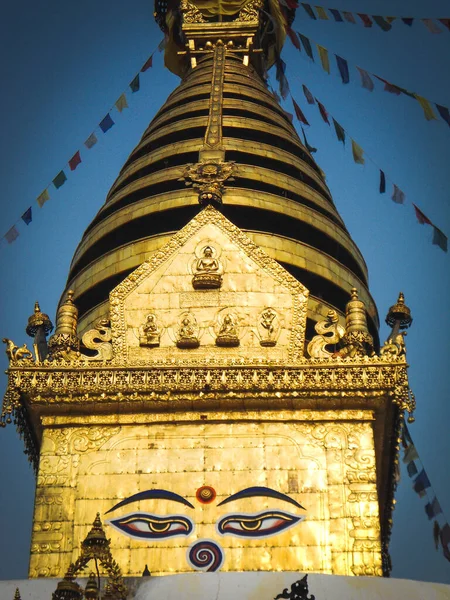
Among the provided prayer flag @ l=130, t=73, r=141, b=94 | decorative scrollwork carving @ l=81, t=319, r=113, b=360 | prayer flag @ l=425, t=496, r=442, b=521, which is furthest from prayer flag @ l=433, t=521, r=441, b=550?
prayer flag @ l=130, t=73, r=141, b=94

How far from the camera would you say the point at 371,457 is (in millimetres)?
18375

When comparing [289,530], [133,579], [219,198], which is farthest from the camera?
[219,198]

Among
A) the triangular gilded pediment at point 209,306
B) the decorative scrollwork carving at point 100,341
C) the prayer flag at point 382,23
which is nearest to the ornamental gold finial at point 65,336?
the decorative scrollwork carving at point 100,341

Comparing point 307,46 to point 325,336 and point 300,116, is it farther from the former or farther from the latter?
point 325,336

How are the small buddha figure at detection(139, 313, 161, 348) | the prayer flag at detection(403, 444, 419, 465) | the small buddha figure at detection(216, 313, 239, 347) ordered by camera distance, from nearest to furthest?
the small buddha figure at detection(216, 313, 239, 347), the small buddha figure at detection(139, 313, 161, 348), the prayer flag at detection(403, 444, 419, 465)

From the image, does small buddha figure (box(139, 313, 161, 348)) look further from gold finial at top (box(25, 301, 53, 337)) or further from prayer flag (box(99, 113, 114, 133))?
prayer flag (box(99, 113, 114, 133))

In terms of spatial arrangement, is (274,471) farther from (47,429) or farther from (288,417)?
(47,429)

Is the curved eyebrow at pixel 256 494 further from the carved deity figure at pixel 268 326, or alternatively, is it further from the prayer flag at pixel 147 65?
the prayer flag at pixel 147 65

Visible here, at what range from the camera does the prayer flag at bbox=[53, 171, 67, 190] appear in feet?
91.6

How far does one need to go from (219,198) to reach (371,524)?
→ 25.2 ft

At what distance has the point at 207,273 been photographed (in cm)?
2083

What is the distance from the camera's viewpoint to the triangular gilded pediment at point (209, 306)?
20.0m

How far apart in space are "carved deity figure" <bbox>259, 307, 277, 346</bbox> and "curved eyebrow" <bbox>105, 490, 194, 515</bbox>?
3183mm

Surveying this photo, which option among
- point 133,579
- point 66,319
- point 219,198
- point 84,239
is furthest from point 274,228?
point 133,579
